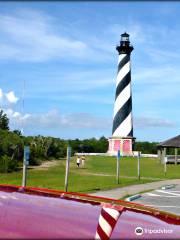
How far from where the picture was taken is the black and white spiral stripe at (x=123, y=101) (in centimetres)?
7225

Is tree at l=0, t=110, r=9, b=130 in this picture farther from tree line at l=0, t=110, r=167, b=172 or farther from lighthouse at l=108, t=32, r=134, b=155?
lighthouse at l=108, t=32, r=134, b=155

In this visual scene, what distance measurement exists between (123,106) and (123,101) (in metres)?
0.67

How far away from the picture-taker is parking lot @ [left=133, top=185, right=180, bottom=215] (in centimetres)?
1639

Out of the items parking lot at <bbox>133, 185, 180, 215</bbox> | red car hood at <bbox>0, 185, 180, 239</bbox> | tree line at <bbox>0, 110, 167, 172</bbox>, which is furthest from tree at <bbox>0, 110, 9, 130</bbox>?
red car hood at <bbox>0, 185, 180, 239</bbox>

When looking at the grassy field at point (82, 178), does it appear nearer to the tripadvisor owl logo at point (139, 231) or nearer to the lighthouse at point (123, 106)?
the tripadvisor owl logo at point (139, 231)

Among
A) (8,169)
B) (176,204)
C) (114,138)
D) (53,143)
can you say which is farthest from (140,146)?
(176,204)

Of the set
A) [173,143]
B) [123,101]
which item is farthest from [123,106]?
[173,143]

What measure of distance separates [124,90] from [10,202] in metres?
69.4

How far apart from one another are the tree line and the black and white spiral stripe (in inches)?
292

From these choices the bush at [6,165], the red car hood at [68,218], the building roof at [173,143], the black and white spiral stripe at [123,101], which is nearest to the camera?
the red car hood at [68,218]

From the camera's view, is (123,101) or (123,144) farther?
(123,144)

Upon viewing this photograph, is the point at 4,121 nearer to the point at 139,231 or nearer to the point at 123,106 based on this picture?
the point at 123,106

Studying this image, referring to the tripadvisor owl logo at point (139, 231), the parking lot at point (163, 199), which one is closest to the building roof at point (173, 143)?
the parking lot at point (163, 199)

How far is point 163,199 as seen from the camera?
19078 millimetres
